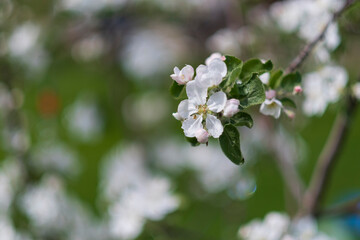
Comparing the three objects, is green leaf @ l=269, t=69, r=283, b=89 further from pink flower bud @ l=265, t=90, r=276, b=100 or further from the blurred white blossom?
the blurred white blossom

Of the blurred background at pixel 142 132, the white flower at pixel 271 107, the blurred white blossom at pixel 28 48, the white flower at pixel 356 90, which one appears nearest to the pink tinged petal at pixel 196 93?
the white flower at pixel 271 107

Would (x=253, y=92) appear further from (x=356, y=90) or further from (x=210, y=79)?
(x=356, y=90)

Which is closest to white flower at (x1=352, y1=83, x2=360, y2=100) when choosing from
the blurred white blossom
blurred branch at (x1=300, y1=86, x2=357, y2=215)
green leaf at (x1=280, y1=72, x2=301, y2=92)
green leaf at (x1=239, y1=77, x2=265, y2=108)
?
blurred branch at (x1=300, y1=86, x2=357, y2=215)

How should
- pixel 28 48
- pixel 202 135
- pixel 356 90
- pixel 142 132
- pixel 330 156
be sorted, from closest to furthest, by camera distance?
pixel 202 135, pixel 356 90, pixel 330 156, pixel 28 48, pixel 142 132

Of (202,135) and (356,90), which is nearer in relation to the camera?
(202,135)

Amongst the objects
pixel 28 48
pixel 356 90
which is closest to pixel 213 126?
pixel 356 90

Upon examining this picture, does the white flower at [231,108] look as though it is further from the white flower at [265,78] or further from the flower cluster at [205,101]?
the white flower at [265,78]

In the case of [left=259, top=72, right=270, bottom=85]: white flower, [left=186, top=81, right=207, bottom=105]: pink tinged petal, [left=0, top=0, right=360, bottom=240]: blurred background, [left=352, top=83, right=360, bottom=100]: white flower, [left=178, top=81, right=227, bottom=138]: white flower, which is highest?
[left=0, top=0, right=360, bottom=240]: blurred background
